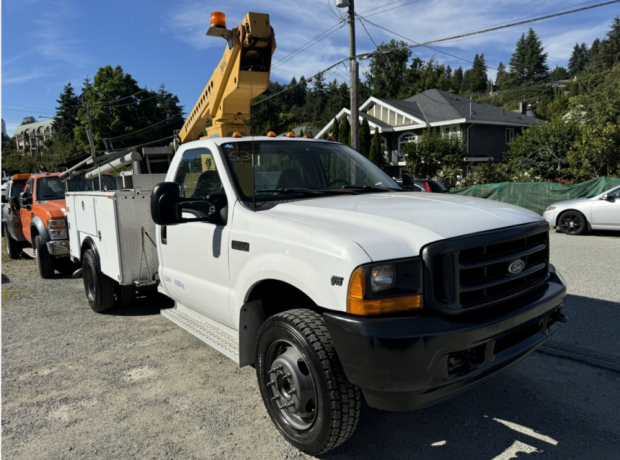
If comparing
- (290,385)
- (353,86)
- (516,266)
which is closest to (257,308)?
(290,385)

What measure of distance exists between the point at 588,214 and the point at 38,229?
495 inches

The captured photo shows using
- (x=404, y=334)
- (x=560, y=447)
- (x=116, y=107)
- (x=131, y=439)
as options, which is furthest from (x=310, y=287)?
(x=116, y=107)

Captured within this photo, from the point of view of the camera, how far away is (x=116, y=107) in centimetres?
5631

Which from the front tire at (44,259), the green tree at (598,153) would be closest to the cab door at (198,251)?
the front tire at (44,259)

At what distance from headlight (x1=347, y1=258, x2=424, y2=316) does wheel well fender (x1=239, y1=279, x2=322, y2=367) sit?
0.85 m

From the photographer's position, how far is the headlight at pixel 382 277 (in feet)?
8.05

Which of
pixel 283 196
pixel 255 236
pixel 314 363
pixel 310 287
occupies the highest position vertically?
pixel 283 196

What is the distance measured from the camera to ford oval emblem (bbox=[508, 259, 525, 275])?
112 inches

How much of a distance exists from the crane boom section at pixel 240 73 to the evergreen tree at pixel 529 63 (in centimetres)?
11837

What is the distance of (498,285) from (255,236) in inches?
61.5

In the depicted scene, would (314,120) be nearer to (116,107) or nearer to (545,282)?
(116,107)

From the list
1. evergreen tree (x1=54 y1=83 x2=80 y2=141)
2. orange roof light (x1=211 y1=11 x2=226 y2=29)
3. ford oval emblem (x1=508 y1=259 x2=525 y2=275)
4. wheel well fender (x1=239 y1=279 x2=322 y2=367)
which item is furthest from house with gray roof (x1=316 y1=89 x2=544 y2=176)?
evergreen tree (x1=54 y1=83 x2=80 y2=141)

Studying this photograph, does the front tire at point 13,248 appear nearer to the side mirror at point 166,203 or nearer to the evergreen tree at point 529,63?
the side mirror at point 166,203

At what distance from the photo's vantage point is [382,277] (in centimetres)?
247
